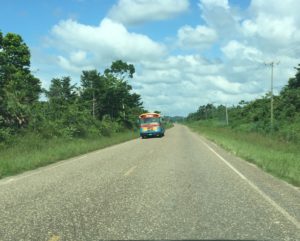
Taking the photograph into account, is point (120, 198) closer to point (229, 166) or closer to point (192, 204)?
point (192, 204)

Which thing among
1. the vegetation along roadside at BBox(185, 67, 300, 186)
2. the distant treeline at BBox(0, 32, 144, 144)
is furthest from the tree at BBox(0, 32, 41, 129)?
the vegetation along roadside at BBox(185, 67, 300, 186)

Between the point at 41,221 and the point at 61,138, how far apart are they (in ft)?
Answer: 80.7

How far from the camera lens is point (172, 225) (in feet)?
24.3

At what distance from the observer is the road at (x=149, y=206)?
7012mm

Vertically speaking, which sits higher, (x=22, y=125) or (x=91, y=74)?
(x=91, y=74)

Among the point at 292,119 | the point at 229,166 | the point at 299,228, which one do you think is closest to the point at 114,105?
the point at 292,119

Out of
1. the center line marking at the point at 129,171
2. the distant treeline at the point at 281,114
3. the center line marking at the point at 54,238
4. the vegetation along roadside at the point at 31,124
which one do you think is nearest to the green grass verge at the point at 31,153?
the vegetation along roadside at the point at 31,124

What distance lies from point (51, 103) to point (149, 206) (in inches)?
Answer: 1198

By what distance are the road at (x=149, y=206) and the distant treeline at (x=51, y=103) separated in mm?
14450

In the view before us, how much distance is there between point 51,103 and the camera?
38219 millimetres

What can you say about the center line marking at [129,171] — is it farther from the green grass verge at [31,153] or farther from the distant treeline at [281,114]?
the distant treeline at [281,114]

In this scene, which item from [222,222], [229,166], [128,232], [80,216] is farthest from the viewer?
[229,166]

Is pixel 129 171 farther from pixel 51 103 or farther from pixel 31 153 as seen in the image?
pixel 51 103

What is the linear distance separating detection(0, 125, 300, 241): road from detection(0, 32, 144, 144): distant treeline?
14.5 m
